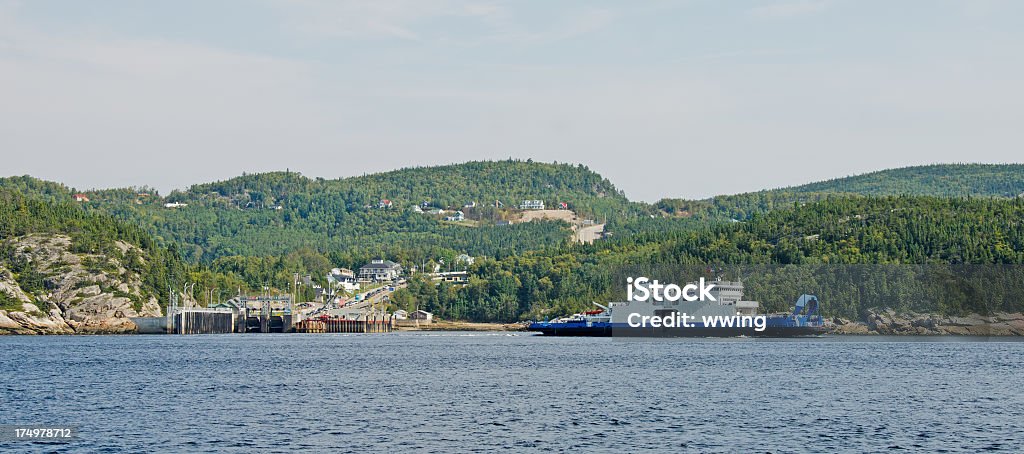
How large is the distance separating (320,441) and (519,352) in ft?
254

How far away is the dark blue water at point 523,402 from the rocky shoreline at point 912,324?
69646mm

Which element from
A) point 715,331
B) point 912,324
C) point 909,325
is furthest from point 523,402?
point 912,324

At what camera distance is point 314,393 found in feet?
254

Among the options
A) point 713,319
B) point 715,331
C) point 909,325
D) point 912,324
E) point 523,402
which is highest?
point 713,319

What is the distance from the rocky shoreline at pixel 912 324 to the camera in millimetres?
188750

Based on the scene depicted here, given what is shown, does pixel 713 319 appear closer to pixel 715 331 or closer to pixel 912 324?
pixel 715 331

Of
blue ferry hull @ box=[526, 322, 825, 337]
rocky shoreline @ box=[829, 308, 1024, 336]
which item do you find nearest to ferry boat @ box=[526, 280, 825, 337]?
blue ferry hull @ box=[526, 322, 825, 337]

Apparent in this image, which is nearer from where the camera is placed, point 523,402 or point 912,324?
point 523,402

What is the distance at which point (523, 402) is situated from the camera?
2822 inches

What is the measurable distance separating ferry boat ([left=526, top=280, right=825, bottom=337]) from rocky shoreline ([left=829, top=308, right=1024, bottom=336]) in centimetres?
1007

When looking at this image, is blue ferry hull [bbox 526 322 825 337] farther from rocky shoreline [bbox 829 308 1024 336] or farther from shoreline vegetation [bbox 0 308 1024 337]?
shoreline vegetation [bbox 0 308 1024 337]

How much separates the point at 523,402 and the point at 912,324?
13490 cm

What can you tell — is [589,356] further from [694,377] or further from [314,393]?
[314,393]

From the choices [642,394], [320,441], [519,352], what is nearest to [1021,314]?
[519,352]
